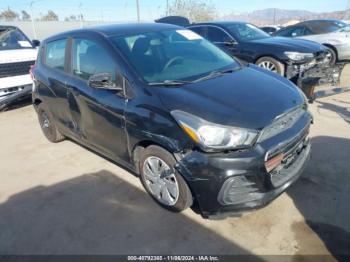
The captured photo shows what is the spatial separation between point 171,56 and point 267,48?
4.06m

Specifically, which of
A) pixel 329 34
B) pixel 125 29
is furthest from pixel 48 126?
pixel 329 34

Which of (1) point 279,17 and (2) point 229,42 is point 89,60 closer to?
(2) point 229,42

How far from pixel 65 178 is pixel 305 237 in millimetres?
2863

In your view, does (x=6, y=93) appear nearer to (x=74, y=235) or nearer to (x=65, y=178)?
(x=65, y=178)

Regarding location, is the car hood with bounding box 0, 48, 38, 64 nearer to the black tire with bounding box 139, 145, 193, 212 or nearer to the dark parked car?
the dark parked car

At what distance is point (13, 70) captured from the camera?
22.8 ft

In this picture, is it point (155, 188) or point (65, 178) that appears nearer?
point (155, 188)

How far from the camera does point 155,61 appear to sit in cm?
334

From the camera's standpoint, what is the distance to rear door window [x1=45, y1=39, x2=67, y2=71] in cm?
415

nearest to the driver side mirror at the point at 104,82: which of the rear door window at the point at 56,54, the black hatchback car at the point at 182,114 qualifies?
the black hatchback car at the point at 182,114

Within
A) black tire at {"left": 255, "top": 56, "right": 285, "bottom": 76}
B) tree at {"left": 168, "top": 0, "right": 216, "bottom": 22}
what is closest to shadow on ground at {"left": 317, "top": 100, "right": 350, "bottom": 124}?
A: black tire at {"left": 255, "top": 56, "right": 285, "bottom": 76}

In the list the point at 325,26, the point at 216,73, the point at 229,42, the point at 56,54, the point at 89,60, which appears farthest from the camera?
the point at 325,26

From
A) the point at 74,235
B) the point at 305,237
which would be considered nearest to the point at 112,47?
the point at 74,235

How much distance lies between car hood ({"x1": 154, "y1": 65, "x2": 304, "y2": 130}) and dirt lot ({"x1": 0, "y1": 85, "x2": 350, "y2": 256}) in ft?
3.21
